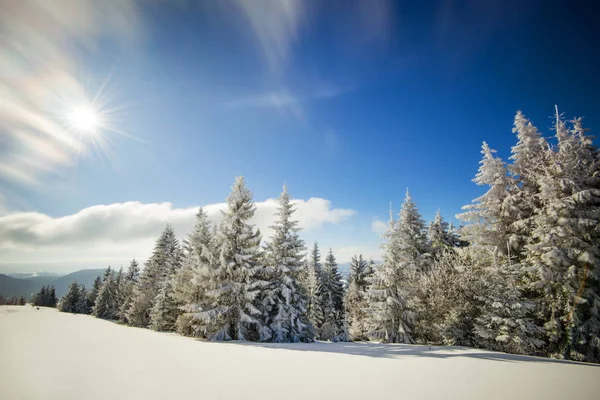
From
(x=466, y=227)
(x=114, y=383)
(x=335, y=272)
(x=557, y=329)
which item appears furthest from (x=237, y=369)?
(x=335, y=272)

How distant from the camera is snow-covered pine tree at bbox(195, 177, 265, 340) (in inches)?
676

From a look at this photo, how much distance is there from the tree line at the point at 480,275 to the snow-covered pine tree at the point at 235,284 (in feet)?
0.25

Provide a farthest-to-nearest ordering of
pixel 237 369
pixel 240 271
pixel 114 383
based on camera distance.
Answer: pixel 240 271
pixel 237 369
pixel 114 383

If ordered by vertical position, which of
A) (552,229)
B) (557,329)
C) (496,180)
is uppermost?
(496,180)

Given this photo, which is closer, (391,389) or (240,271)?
(391,389)

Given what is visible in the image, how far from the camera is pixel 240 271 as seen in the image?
18.0 m

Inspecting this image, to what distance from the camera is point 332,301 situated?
37.9 m

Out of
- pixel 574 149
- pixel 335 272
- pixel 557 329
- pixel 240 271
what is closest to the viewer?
pixel 557 329

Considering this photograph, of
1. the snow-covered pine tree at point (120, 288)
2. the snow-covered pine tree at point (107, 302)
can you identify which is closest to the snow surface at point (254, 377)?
the snow-covered pine tree at point (120, 288)

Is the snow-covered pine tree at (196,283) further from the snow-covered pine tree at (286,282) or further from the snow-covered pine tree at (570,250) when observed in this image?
the snow-covered pine tree at (570,250)

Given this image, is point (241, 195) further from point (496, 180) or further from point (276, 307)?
point (496, 180)

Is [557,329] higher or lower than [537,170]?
lower

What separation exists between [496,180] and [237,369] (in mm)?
21619

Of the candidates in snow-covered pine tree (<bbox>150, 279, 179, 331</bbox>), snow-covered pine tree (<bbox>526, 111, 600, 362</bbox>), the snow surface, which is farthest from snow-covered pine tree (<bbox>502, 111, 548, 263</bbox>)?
snow-covered pine tree (<bbox>150, 279, 179, 331</bbox>)
